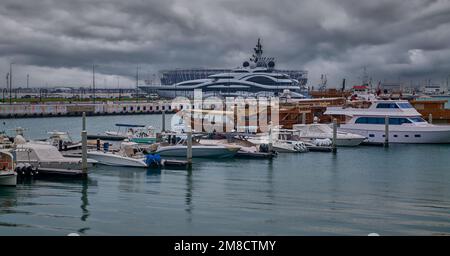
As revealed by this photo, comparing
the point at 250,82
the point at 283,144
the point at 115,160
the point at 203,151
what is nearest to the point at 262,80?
the point at 250,82

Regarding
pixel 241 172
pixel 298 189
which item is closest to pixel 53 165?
pixel 241 172

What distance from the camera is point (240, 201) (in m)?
20.1

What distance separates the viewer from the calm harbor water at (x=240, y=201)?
1608 cm

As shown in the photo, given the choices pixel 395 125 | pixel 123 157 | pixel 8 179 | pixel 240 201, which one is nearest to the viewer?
pixel 240 201

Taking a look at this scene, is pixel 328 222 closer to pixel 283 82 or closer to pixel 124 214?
pixel 124 214

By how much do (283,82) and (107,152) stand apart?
9734 cm

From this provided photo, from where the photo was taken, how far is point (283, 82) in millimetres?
124812

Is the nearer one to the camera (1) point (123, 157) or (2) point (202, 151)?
(1) point (123, 157)

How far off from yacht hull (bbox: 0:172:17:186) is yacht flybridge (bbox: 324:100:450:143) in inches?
1187

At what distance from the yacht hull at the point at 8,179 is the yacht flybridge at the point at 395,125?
99.0ft

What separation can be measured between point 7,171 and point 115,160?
24.1 ft

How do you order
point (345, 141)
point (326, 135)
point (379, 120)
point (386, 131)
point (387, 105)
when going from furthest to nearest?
point (387, 105) → point (379, 120) → point (386, 131) → point (326, 135) → point (345, 141)

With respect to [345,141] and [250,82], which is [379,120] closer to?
[345,141]

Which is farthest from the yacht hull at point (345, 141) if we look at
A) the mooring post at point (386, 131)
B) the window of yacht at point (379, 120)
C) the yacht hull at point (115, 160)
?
the yacht hull at point (115, 160)
